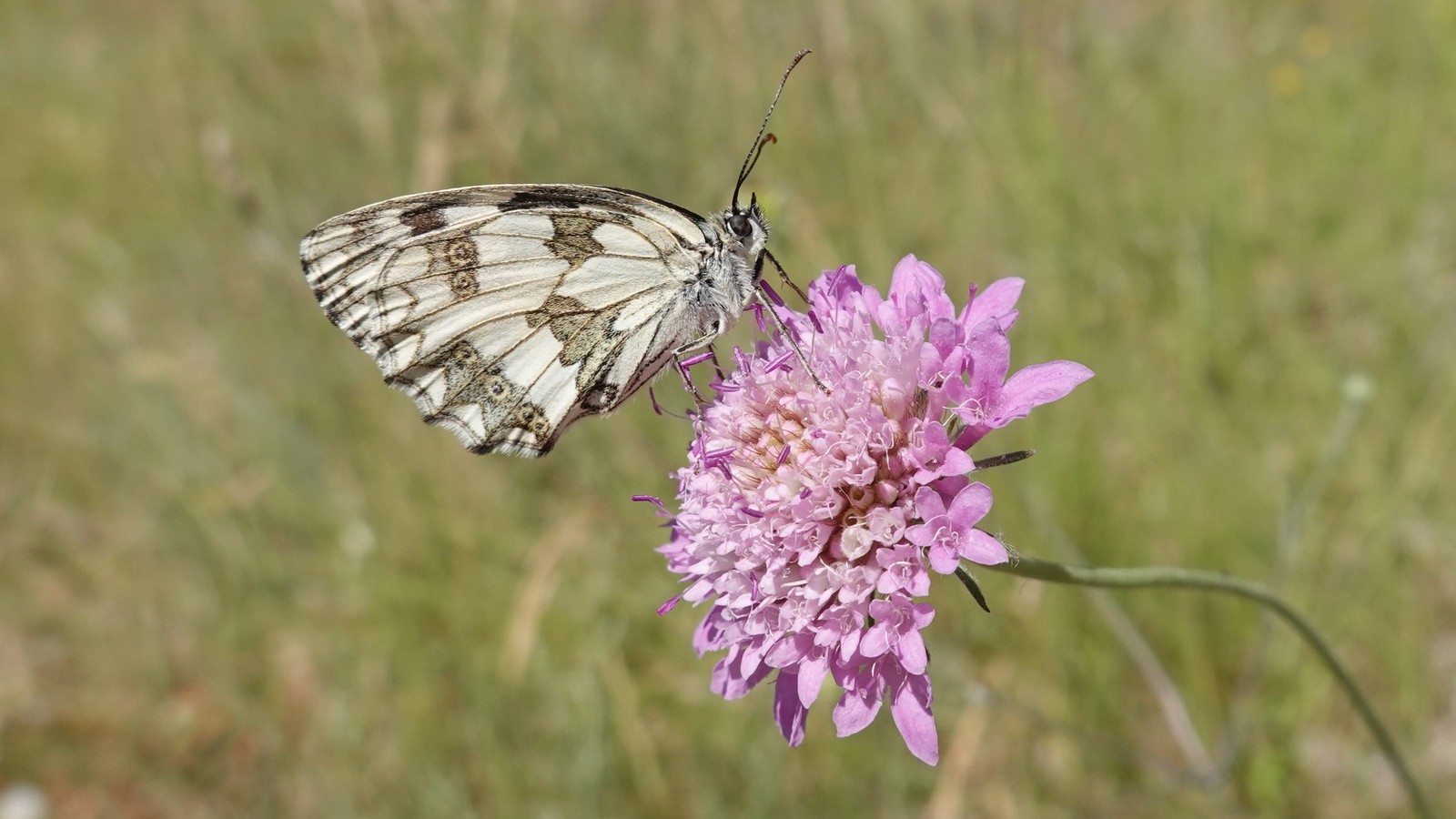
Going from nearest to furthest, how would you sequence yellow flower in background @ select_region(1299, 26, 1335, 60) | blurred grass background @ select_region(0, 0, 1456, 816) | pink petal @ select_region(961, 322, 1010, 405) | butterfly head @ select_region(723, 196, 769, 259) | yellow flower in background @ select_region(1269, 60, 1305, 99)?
pink petal @ select_region(961, 322, 1010, 405) → butterfly head @ select_region(723, 196, 769, 259) → blurred grass background @ select_region(0, 0, 1456, 816) → yellow flower in background @ select_region(1269, 60, 1305, 99) → yellow flower in background @ select_region(1299, 26, 1335, 60)

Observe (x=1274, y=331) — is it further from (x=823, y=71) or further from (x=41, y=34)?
(x=41, y=34)

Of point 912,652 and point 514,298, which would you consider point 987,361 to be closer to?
point 912,652

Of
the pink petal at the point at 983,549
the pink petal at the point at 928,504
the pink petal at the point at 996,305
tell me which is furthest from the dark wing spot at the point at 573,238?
the pink petal at the point at 983,549

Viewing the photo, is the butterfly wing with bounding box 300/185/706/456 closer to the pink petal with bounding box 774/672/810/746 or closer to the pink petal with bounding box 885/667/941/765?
the pink petal with bounding box 774/672/810/746

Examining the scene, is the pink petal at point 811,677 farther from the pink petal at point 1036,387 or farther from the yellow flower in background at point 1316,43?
the yellow flower in background at point 1316,43

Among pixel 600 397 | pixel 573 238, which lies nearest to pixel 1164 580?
pixel 600 397

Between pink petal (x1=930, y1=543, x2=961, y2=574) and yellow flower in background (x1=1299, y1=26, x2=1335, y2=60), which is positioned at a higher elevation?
yellow flower in background (x1=1299, y1=26, x2=1335, y2=60)

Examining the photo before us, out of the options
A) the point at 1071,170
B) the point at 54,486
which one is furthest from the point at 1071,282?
the point at 54,486

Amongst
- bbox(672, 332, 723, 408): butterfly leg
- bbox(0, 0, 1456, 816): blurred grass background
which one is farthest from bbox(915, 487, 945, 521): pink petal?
bbox(0, 0, 1456, 816): blurred grass background
